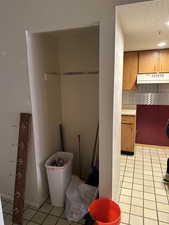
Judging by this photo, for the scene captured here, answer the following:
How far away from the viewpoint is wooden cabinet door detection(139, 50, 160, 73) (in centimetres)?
319

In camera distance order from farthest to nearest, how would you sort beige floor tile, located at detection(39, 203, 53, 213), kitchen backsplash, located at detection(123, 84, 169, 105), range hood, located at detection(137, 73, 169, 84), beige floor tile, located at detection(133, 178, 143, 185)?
kitchen backsplash, located at detection(123, 84, 169, 105) → range hood, located at detection(137, 73, 169, 84) → beige floor tile, located at detection(133, 178, 143, 185) → beige floor tile, located at detection(39, 203, 53, 213)

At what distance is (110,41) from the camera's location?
1.42 metres

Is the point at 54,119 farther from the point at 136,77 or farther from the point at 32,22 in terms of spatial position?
the point at 136,77

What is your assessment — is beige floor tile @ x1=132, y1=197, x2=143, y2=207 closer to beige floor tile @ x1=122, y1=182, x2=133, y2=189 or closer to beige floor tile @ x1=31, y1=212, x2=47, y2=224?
beige floor tile @ x1=122, y1=182, x2=133, y2=189

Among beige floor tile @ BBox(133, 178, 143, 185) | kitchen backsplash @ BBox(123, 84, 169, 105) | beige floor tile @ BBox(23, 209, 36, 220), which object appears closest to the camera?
beige floor tile @ BBox(23, 209, 36, 220)

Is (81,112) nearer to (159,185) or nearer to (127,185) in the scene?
(127,185)

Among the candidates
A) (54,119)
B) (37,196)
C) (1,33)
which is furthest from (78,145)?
(1,33)

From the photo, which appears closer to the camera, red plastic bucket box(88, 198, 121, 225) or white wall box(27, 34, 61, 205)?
red plastic bucket box(88, 198, 121, 225)

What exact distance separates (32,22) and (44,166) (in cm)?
172

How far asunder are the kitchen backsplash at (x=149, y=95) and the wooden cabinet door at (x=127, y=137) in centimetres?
68

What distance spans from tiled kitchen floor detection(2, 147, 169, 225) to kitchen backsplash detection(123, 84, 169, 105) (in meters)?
1.34

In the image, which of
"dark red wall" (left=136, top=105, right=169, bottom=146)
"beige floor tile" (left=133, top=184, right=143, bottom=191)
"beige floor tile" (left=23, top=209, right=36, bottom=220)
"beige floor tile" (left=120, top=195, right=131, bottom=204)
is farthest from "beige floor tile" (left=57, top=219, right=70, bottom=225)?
"dark red wall" (left=136, top=105, right=169, bottom=146)

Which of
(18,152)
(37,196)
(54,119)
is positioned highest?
(54,119)

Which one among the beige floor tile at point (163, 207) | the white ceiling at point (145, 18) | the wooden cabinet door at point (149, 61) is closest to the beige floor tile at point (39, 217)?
the beige floor tile at point (163, 207)
